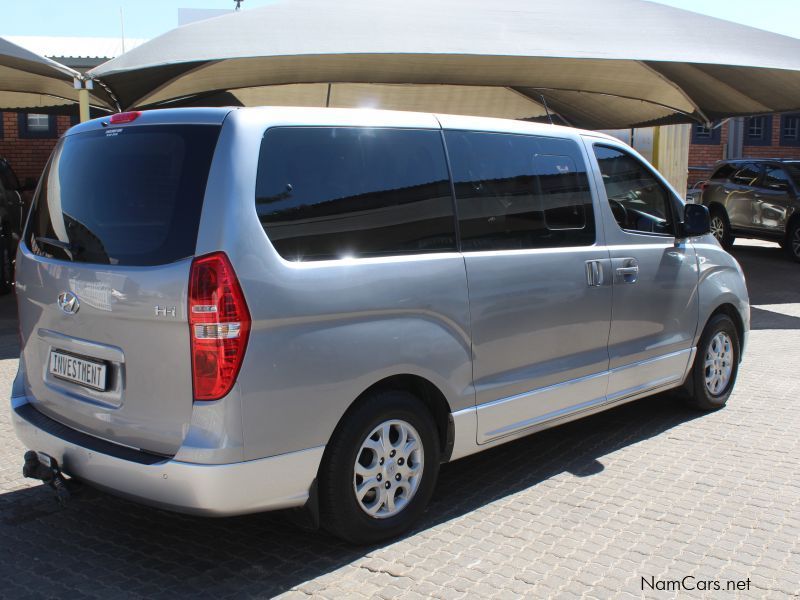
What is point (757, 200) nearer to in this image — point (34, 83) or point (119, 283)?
point (34, 83)

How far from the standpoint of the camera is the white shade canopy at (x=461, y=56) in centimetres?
1003

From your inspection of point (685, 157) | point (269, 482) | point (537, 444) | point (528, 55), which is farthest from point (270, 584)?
point (685, 157)

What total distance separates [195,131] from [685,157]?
1943cm

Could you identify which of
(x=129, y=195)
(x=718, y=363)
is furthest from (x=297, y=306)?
(x=718, y=363)

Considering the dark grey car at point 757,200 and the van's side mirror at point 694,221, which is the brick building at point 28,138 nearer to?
the dark grey car at point 757,200

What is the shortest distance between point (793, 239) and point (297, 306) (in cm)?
1461

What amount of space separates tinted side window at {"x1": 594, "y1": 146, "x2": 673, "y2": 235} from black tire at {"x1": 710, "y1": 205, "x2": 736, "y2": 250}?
41.3ft

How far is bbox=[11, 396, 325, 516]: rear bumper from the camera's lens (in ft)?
10.1

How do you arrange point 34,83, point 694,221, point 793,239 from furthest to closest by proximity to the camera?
point 793,239 → point 34,83 → point 694,221

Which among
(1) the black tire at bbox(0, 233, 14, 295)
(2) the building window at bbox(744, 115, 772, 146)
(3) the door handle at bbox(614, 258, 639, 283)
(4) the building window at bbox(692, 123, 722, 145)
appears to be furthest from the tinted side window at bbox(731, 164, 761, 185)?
(1) the black tire at bbox(0, 233, 14, 295)

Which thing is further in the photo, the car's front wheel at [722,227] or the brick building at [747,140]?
the brick building at [747,140]

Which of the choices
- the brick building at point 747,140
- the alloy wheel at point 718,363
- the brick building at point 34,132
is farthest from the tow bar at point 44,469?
the brick building at point 747,140

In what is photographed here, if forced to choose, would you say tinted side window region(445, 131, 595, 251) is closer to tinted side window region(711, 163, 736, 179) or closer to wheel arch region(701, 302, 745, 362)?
wheel arch region(701, 302, 745, 362)

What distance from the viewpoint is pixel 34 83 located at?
13.2m
